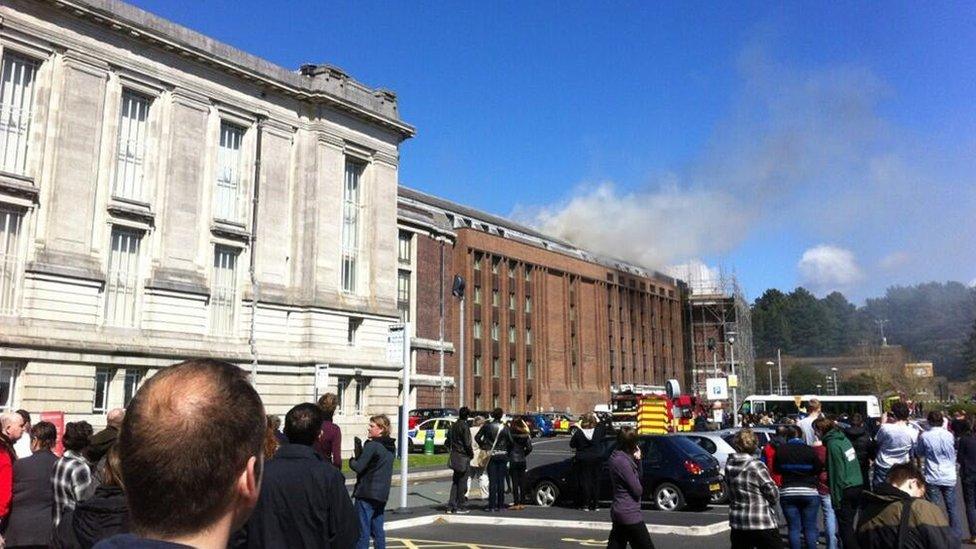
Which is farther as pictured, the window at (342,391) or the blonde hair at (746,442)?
the window at (342,391)

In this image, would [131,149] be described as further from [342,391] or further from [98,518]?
[98,518]

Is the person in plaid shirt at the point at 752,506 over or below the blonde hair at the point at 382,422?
below

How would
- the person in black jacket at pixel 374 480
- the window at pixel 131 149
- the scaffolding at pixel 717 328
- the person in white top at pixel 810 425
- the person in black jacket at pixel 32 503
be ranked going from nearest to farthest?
the person in black jacket at pixel 32 503 < the person in black jacket at pixel 374 480 < the person in white top at pixel 810 425 < the window at pixel 131 149 < the scaffolding at pixel 717 328

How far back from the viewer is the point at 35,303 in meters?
24.5

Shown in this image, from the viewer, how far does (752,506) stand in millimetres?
7285

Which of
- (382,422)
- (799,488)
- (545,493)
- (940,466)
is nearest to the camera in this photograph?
(799,488)

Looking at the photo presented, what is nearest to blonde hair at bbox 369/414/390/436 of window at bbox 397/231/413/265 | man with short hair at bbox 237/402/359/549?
man with short hair at bbox 237/402/359/549

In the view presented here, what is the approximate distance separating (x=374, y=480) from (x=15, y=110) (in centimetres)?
2286

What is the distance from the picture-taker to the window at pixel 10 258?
79.3 ft

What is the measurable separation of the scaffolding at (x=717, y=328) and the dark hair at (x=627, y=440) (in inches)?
2926

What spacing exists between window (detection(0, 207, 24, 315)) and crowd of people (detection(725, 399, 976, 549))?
24117 millimetres

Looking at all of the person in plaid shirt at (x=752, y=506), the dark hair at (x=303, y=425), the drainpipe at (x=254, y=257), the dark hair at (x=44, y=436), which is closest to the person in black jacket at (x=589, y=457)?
the person in plaid shirt at (x=752, y=506)

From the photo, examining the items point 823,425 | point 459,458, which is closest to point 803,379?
point 459,458

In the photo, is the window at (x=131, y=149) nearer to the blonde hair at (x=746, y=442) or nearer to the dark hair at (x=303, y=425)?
the dark hair at (x=303, y=425)
